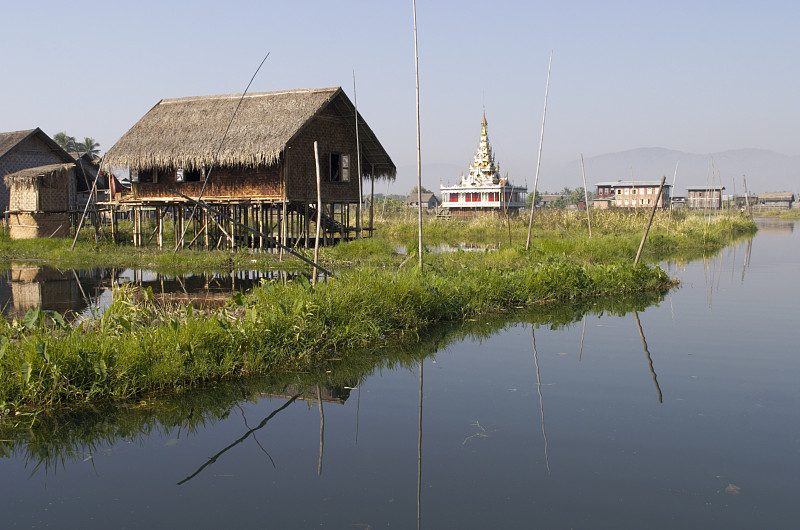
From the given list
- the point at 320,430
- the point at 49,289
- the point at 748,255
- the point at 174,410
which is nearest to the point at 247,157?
the point at 49,289

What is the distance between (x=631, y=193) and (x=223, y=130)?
42.3 meters

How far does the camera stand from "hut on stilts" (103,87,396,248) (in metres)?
18.3

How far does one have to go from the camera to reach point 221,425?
548 centimetres

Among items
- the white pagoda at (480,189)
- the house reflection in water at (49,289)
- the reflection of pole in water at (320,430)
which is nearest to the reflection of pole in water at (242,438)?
the reflection of pole in water at (320,430)

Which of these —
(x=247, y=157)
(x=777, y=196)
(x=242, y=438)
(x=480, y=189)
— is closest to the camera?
(x=242, y=438)

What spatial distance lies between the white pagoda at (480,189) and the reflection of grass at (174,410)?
1585 inches

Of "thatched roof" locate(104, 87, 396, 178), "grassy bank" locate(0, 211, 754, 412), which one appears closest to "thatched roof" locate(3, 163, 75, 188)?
"thatched roof" locate(104, 87, 396, 178)

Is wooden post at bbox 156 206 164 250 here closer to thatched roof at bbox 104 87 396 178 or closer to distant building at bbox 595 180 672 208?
thatched roof at bbox 104 87 396 178

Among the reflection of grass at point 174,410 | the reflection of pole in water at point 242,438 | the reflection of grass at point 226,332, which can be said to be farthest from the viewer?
the reflection of grass at point 226,332

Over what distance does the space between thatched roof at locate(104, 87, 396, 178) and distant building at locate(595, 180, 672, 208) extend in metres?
39.9

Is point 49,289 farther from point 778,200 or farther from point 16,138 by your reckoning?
point 778,200

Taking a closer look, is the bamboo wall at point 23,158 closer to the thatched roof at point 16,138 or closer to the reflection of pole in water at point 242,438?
the thatched roof at point 16,138

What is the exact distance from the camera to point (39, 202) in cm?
2198

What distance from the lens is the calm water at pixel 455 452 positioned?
4039mm
